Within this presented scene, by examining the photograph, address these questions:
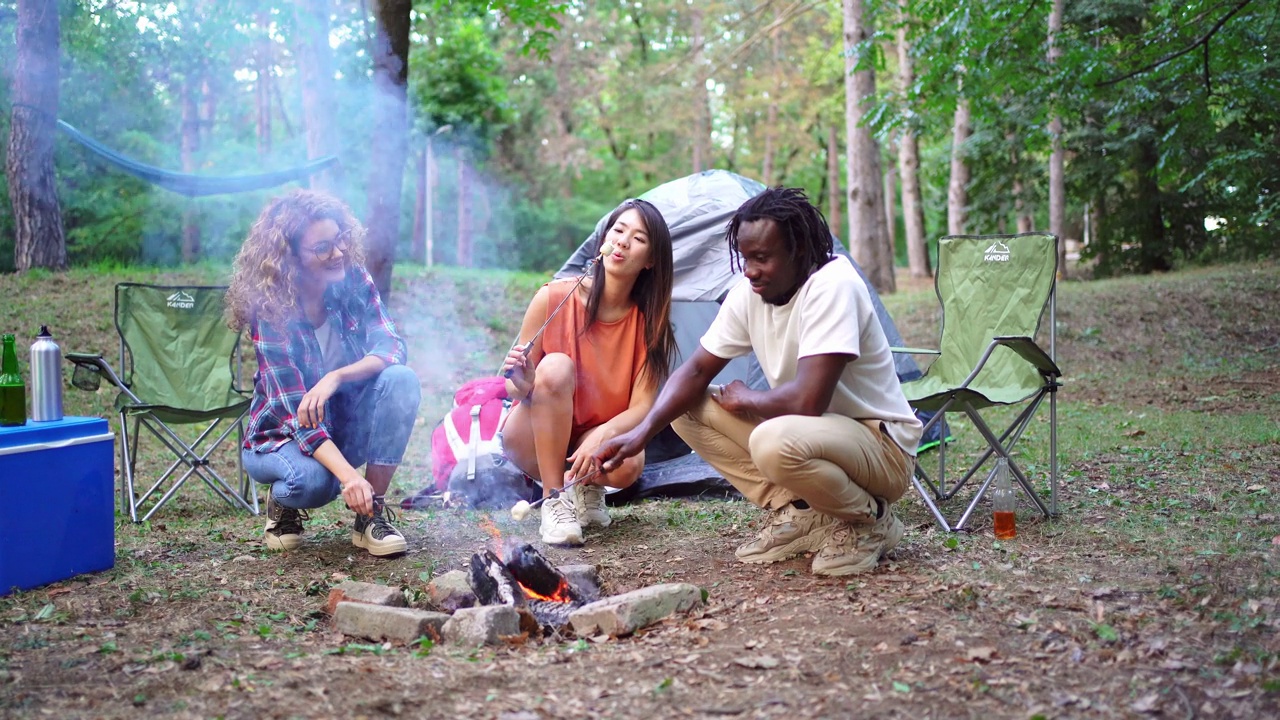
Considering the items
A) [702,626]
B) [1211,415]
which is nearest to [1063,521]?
[702,626]

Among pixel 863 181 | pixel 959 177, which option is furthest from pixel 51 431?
pixel 959 177

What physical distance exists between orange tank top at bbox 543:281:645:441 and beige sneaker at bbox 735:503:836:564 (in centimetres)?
67

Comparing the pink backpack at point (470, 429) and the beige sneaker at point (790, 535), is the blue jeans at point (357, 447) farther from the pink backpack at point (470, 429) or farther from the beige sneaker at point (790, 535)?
the beige sneaker at point (790, 535)

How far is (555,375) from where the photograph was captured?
3.07 meters

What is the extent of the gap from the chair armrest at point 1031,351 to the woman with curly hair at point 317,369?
73.6 inches

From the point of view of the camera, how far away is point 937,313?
30.8 ft

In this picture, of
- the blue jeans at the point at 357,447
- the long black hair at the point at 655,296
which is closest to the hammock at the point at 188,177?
the blue jeans at the point at 357,447

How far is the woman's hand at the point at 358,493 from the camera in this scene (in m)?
2.78

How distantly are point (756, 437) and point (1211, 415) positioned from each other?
13.1 feet

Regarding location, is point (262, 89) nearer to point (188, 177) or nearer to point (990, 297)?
point (188, 177)

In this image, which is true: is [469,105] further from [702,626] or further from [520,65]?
[702,626]

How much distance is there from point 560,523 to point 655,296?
775mm

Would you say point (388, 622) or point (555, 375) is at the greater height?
point (555, 375)

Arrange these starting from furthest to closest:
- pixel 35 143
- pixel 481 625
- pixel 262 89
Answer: pixel 262 89
pixel 35 143
pixel 481 625
